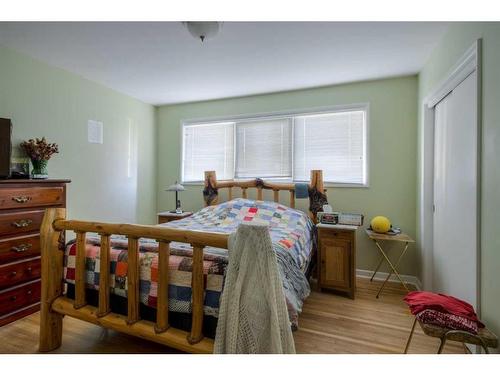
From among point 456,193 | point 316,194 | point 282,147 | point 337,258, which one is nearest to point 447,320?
point 456,193

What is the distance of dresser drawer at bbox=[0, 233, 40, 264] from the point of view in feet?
6.23

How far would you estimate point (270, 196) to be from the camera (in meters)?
3.24

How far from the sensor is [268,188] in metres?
3.14

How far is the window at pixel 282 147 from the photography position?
298 cm

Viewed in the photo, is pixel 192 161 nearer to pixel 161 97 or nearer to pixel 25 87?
pixel 161 97

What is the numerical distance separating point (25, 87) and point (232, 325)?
277 cm

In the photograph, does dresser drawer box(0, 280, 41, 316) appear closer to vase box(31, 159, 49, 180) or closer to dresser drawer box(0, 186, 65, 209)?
dresser drawer box(0, 186, 65, 209)

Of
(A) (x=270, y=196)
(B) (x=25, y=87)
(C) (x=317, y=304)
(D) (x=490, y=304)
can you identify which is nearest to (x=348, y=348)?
(C) (x=317, y=304)

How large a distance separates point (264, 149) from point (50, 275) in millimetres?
2497

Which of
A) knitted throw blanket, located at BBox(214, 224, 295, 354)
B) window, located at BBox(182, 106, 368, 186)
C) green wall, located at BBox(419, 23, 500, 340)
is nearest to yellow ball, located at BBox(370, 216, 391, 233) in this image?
window, located at BBox(182, 106, 368, 186)

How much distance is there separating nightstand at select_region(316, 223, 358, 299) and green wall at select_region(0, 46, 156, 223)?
2.52 m

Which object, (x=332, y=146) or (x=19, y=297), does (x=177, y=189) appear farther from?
(x=332, y=146)

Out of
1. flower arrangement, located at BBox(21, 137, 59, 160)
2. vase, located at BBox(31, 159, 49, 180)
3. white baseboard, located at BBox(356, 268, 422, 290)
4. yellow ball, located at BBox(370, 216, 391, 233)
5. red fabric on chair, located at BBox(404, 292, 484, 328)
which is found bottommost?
white baseboard, located at BBox(356, 268, 422, 290)

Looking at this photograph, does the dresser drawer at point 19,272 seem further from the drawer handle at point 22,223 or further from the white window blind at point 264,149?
the white window blind at point 264,149
